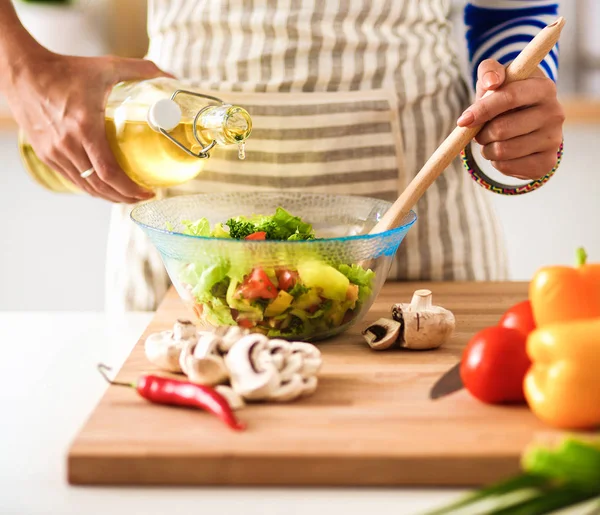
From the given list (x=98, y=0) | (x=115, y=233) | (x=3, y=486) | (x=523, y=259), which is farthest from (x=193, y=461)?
(x=523, y=259)

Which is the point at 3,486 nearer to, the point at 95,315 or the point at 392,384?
the point at 392,384

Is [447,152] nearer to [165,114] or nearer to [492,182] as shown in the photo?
[492,182]

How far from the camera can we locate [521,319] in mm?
886

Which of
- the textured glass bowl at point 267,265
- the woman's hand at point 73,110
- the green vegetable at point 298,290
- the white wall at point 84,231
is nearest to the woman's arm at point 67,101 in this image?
the woman's hand at point 73,110

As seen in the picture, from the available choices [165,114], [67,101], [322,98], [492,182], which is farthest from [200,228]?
[492,182]

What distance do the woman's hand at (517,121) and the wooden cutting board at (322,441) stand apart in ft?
1.39

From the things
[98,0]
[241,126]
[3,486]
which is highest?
[98,0]

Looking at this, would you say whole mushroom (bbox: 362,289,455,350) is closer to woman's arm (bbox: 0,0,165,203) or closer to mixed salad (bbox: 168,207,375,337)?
mixed salad (bbox: 168,207,375,337)

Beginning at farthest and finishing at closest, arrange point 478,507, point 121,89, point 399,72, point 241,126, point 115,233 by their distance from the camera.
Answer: point 115,233 → point 399,72 → point 121,89 → point 241,126 → point 478,507

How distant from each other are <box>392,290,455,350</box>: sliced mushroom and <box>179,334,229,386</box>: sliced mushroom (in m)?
0.25

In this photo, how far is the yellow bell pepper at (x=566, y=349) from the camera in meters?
0.73

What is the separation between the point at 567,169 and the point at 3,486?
8.17 feet

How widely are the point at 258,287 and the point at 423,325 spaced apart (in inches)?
8.1

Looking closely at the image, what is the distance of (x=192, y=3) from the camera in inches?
54.7
